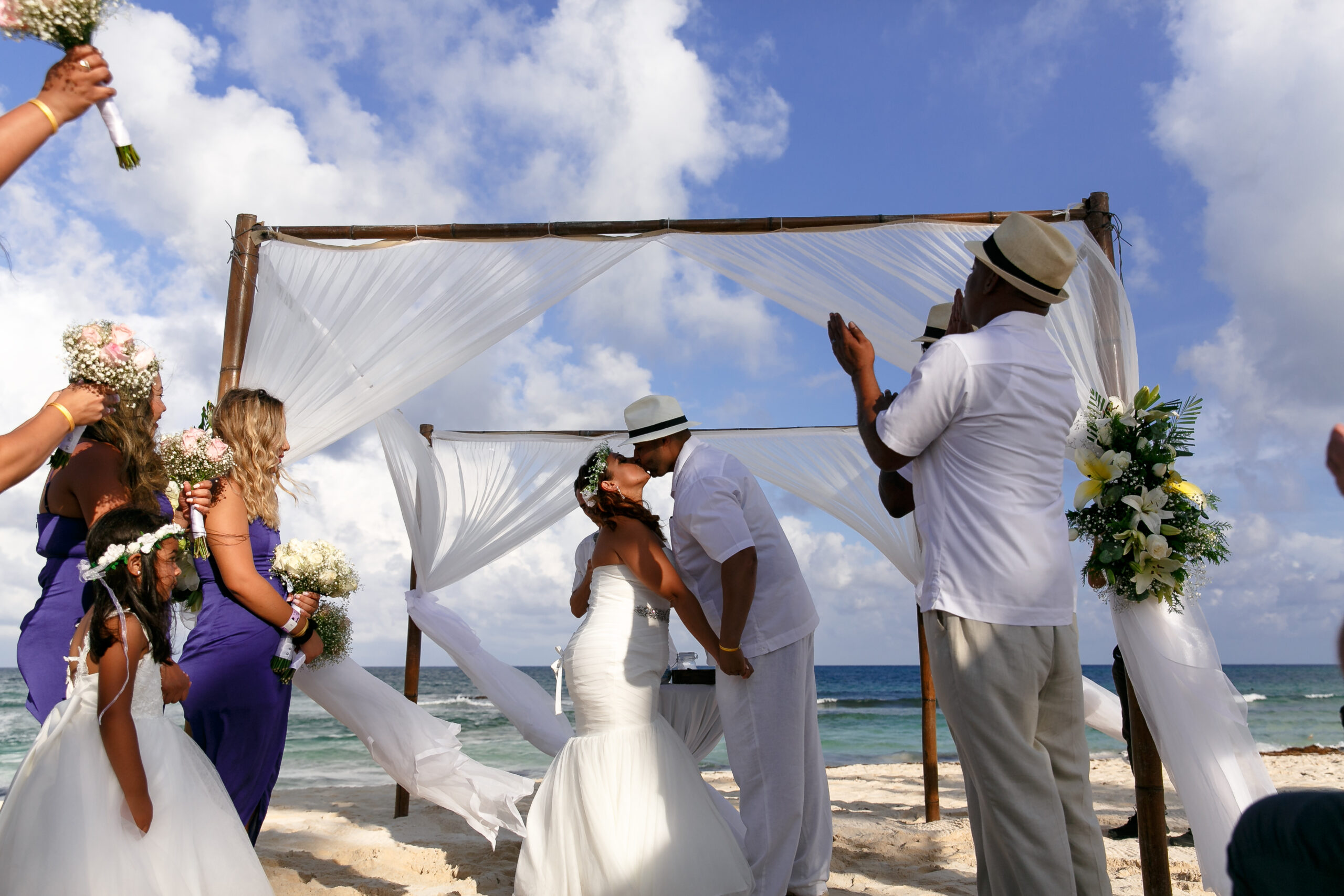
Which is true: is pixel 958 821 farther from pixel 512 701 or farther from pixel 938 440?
pixel 938 440

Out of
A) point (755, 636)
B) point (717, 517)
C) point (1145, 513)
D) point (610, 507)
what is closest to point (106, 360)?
point (610, 507)

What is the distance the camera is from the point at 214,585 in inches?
126

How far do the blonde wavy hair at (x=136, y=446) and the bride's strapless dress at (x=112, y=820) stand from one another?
513 mm

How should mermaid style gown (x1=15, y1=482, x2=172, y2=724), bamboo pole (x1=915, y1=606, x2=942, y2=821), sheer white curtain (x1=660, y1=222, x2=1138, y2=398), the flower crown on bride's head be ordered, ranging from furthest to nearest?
bamboo pole (x1=915, y1=606, x2=942, y2=821) < sheer white curtain (x1=660, y1=222, x2=1138, y2=398) < the flower crown on bride's head < mermaid style gown (x1=15, y1=482, x2=172, y2=724)

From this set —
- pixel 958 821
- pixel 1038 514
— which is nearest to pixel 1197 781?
pixel 1038 514

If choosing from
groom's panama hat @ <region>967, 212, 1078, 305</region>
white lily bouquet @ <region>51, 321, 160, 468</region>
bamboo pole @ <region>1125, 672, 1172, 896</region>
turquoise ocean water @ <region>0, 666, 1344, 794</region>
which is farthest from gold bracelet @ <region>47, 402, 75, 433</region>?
turquoise ocean water @ <region>0, 666, 1344, 794</region>

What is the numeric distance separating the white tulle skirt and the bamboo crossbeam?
101 inches

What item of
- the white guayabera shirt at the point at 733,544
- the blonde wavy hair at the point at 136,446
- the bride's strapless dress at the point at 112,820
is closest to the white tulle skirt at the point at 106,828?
the bride's strapless dress at the point at 112,820

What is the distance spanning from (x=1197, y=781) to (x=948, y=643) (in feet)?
5.00

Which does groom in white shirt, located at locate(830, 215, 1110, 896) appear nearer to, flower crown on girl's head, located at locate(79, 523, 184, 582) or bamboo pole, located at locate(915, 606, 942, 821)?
flower crown on girl's head, located at locate(79, 523, 184, 582)

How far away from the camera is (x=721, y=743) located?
19.8 metres

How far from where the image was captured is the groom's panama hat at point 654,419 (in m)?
3.69

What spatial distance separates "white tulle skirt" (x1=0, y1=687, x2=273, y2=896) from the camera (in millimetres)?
2367

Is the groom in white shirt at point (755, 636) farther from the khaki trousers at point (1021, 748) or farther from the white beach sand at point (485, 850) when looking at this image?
the khaki trousers at point (1021, 748)
